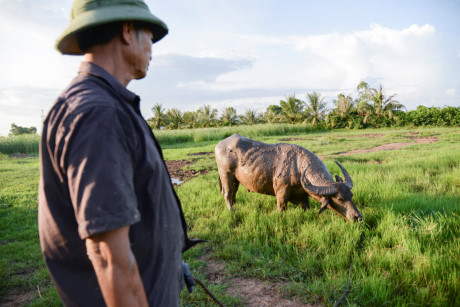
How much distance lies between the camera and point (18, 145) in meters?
18.0

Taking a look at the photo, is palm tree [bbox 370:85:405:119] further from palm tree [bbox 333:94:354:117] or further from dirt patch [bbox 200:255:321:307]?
dirt patch [bbox 200:255:321:307]

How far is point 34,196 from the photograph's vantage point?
6918mm

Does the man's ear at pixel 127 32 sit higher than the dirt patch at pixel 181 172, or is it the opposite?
the man's ear at pixel 127 32

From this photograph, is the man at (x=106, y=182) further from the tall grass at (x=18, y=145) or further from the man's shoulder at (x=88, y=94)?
the tall grass at (x=18, y=145)

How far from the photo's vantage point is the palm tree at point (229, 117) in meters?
44.6

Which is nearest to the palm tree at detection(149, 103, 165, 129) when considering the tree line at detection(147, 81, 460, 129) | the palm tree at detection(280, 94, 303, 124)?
the tree line at detection(147, 81, 460, 129)

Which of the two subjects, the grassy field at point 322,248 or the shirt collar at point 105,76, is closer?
the shirt collar at point 105,76

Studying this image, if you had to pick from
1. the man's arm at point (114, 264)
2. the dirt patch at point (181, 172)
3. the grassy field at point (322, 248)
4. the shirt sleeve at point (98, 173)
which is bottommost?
the grassy field at point (322, 248)

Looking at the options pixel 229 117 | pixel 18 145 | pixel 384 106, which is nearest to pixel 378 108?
pixel 384 106

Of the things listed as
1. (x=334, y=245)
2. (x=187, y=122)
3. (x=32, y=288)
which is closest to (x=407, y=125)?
(x=187, y=122)

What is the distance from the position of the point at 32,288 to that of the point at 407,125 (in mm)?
33504

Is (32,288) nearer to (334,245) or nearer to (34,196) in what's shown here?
(334,245)

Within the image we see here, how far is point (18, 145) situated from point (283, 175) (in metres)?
19.7

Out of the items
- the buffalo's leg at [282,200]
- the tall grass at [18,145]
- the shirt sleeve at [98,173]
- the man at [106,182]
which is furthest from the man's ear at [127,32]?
the tall grass at [18,145]
